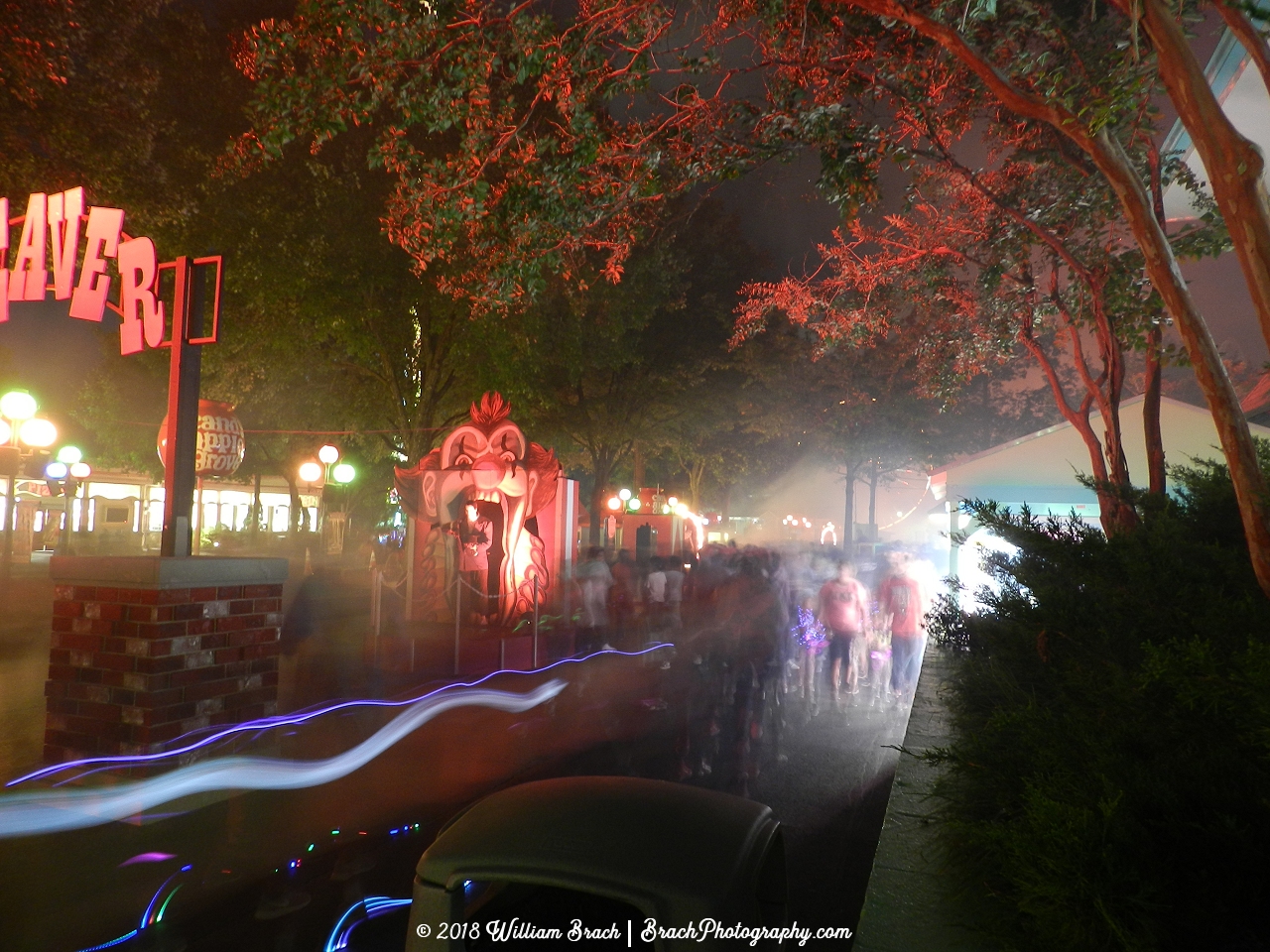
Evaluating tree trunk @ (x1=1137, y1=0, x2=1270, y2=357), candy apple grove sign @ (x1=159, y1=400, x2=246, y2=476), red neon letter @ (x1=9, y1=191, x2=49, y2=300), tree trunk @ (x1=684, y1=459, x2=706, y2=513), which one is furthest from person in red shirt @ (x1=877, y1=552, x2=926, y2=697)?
tree trunk @ (x1=684, y1=459, x2=706, y2=513)

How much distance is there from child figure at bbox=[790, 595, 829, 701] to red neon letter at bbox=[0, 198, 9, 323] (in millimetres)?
9383

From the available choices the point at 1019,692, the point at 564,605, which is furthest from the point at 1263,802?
the point at 564,605

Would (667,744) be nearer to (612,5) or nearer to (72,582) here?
(72,582)

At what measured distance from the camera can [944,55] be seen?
968cm

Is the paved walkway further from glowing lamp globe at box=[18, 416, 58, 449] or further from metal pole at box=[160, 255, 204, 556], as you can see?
glowing lamp globe at box=[18, 416, 58, 449]

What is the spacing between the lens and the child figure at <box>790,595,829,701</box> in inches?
457

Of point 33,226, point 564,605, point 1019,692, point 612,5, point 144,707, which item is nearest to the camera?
point 1019,692

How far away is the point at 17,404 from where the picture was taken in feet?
45.9

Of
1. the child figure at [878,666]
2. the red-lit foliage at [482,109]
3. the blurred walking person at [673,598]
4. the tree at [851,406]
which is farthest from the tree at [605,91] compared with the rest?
the tree at [851,406]

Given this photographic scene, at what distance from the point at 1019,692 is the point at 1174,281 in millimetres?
2881

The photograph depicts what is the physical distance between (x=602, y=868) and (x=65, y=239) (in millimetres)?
5908

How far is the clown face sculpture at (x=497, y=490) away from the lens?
1420 centimetres

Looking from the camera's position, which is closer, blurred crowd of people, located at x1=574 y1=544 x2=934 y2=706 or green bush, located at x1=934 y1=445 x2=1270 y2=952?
green bush, located at x1=934 y1=445 x2=1270 y2=952

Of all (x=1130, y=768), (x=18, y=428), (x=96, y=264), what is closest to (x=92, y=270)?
(x=96, y=264)
